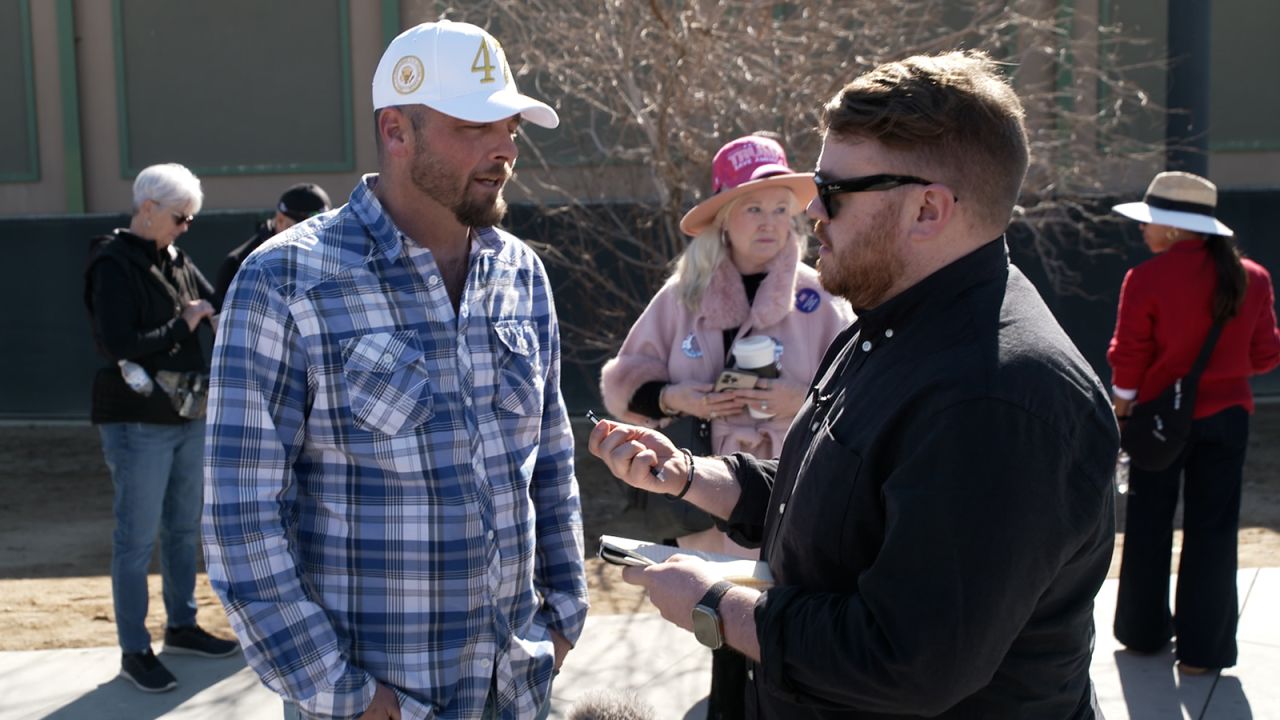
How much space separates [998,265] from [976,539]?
0.53 meters

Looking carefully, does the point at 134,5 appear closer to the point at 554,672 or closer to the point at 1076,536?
the point at 554,672

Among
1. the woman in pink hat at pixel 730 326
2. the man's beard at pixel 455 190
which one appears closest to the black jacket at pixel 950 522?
the man's beard at pixel 455 190

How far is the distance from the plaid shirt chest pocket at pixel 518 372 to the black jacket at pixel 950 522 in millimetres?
767

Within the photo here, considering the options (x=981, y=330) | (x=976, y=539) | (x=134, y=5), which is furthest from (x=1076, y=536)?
(x=134, y=5)

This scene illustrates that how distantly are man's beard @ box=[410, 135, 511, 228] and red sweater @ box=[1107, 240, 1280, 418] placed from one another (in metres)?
3.38

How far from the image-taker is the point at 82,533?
832 cm

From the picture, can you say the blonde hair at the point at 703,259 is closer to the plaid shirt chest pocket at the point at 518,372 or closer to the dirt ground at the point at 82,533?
the plaid shirt chest pocket at the point at 518,372

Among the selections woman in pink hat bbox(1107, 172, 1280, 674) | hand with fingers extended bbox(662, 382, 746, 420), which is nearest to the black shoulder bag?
woman in pink hat bbox(1107, 172, 1280, 674)

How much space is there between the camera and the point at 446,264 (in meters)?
2.72

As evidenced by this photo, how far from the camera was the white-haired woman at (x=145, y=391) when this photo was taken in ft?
17.0

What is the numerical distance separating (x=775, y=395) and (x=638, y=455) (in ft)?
4.50

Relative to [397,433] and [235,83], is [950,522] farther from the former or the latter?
[235,83]

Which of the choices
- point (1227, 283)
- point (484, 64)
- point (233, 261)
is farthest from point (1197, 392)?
point (233, 261)

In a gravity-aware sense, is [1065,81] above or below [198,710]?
above
